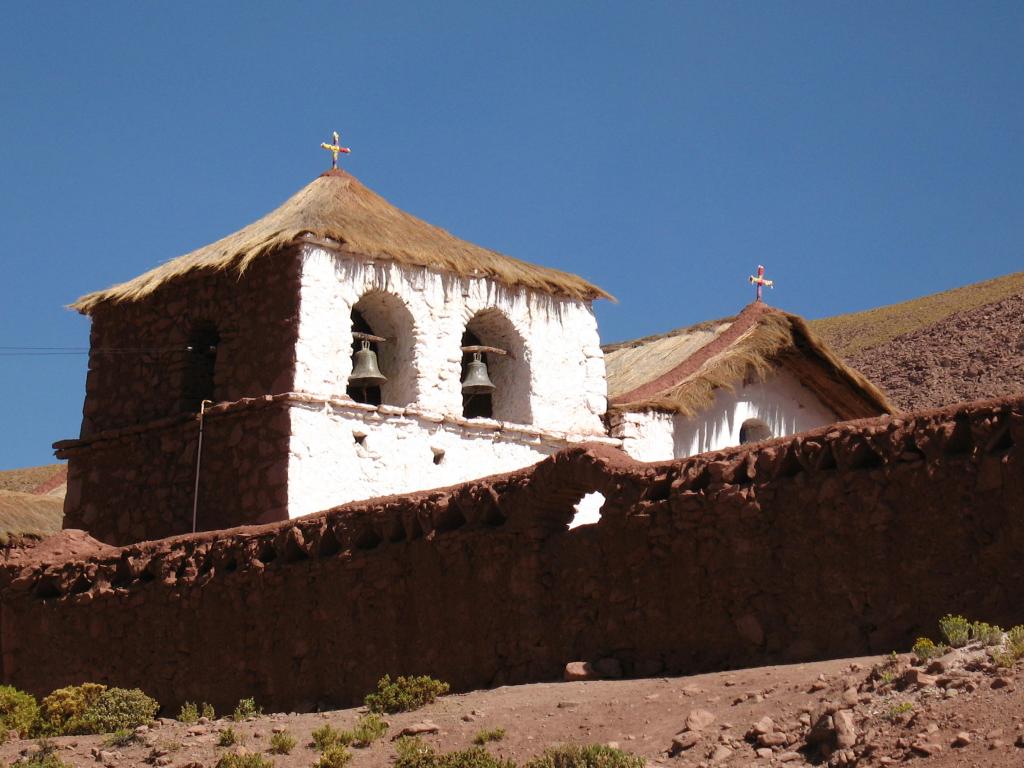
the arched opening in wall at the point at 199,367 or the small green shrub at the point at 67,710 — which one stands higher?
the arched opening in wall at the point at 199,367

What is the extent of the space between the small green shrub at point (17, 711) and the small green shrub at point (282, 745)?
9.78 feet

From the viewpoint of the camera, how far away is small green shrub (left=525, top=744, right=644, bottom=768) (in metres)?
7.79

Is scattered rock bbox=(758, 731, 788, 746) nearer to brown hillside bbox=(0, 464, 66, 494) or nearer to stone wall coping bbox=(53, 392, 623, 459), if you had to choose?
stone wall coping bbox=(53, 392, 623, 459)

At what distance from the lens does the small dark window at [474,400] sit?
1930 cm

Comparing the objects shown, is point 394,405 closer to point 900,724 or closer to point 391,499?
point 391,499

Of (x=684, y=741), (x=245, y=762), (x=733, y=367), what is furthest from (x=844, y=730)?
(x=733, y=367)

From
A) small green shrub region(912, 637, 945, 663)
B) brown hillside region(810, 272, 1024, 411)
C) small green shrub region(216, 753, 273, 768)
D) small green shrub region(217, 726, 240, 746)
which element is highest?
brown hillside region(810, 272, 1024, 411)

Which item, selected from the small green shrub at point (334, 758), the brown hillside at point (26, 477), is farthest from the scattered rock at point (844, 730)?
the brown hillside at point (26, 477)

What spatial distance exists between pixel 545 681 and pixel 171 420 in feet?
27.5

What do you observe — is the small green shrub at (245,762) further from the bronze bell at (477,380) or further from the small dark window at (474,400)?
the small dark window at (474,400)

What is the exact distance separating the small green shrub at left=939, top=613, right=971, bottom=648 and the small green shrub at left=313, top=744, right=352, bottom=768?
10.6ft

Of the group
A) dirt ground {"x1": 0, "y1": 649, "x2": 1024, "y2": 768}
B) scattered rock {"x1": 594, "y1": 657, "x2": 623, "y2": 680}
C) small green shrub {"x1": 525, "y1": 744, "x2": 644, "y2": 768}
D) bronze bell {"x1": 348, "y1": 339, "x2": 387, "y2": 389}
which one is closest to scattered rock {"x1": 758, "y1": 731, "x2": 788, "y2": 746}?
dirt ground {"x1": 0, "y1": 649, "x2": 1024, "y2": 768}

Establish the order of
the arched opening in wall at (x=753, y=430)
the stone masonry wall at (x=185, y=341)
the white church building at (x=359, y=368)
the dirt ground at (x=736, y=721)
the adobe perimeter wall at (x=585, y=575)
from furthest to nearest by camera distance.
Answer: the arched opening in wall at (x=753, y=430), the stone masonry wall at (x=185, y=341), the white church building at (x=359, y=368), the adobe perimeter wall at (x=585, y=575), the dirt ground at (x=736, y=721)

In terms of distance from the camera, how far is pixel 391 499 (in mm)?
11609
